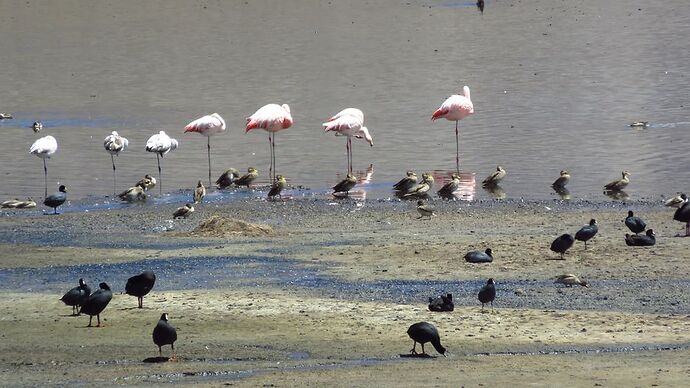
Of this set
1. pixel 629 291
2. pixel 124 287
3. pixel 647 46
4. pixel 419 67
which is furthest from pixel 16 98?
pixel 629 291

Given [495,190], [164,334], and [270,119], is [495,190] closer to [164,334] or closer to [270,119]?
[270,119]

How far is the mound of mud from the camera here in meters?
19.7

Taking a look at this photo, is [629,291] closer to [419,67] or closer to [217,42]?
[419,67]

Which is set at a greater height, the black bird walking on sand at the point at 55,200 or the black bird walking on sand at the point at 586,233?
the black bird walking on sand at the point at 55,200

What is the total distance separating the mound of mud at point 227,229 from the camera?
64.5 ft

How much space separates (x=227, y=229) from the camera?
19.8 m

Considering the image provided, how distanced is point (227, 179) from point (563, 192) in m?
5.83

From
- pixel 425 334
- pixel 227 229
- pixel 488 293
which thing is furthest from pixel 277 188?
pixel 425 334

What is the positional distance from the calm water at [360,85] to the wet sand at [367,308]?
15.0 ft

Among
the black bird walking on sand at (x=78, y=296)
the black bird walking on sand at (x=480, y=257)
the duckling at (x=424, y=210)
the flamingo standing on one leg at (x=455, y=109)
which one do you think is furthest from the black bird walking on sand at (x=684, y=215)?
the flamingo standing on one leg at (x=455, y=109)

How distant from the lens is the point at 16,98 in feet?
136

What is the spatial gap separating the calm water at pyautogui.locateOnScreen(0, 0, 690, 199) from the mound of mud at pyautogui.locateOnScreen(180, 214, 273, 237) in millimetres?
4416

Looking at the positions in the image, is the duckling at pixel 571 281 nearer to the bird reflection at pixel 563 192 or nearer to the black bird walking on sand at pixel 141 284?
the black bird walking on sand at pixel 141 284

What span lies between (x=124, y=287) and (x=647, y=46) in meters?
36.1
